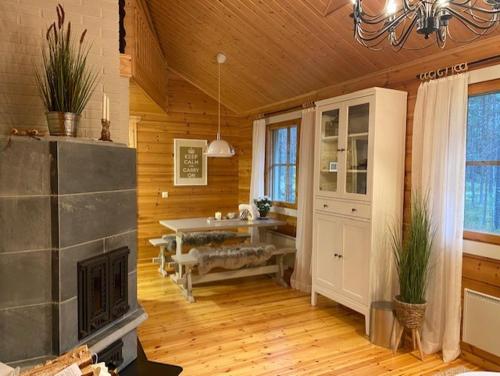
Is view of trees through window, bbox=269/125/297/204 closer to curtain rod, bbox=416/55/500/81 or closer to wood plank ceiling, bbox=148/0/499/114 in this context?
wood plank ceiling, bbox=148/0/499/114

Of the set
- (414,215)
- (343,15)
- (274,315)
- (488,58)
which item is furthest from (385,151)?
(274,315)

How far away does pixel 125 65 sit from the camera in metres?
2.66

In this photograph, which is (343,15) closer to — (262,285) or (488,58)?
(488,58)

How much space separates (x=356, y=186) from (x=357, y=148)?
0.37 m

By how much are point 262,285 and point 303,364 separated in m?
1.84

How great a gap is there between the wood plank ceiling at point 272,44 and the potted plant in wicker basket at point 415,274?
1.44 metres

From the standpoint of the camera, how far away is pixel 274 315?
3570 millimetres

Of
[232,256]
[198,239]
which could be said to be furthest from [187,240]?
[232,256]

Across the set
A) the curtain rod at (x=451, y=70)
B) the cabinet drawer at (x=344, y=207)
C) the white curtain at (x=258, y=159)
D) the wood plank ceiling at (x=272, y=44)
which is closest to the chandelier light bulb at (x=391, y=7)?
the wood plank ceiling at (x=272, y=44)

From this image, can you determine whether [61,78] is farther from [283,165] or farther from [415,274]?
[283,165]

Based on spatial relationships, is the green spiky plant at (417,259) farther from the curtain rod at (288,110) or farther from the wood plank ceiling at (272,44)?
the curtain rod at (288,110)

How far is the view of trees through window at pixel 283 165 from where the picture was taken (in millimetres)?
4852

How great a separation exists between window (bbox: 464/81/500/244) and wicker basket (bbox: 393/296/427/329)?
681mm

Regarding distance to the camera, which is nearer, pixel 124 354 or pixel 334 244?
pixel 124 354
